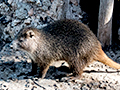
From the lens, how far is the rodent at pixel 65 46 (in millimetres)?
3332

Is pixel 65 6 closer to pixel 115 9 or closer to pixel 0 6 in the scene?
pixel 115 9

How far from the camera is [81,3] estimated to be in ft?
16.7

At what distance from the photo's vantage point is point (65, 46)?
3402 mm

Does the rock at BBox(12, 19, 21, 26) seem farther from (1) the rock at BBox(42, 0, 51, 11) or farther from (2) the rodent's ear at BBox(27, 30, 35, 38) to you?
(2) the rodent's ear at BBox(27, 30, 35, 38)

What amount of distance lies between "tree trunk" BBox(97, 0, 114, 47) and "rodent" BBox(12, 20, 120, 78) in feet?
3.51

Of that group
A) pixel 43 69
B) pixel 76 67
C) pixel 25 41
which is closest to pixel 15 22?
pixel 25 41

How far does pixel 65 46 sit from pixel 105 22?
1502mm

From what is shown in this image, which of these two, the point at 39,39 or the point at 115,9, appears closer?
the point at 39,39

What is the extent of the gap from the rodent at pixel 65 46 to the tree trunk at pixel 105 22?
1.07 m

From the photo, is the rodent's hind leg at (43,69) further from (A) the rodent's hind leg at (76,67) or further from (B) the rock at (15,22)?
(B) the rock at (15,22)

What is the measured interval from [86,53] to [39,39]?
2.98ft

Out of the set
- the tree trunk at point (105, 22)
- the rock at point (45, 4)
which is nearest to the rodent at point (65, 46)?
the tree trunk at point (105, 22)

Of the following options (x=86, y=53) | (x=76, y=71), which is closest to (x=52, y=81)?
(x=76, y=71)

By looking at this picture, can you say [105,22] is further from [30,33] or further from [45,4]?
[30,33]
